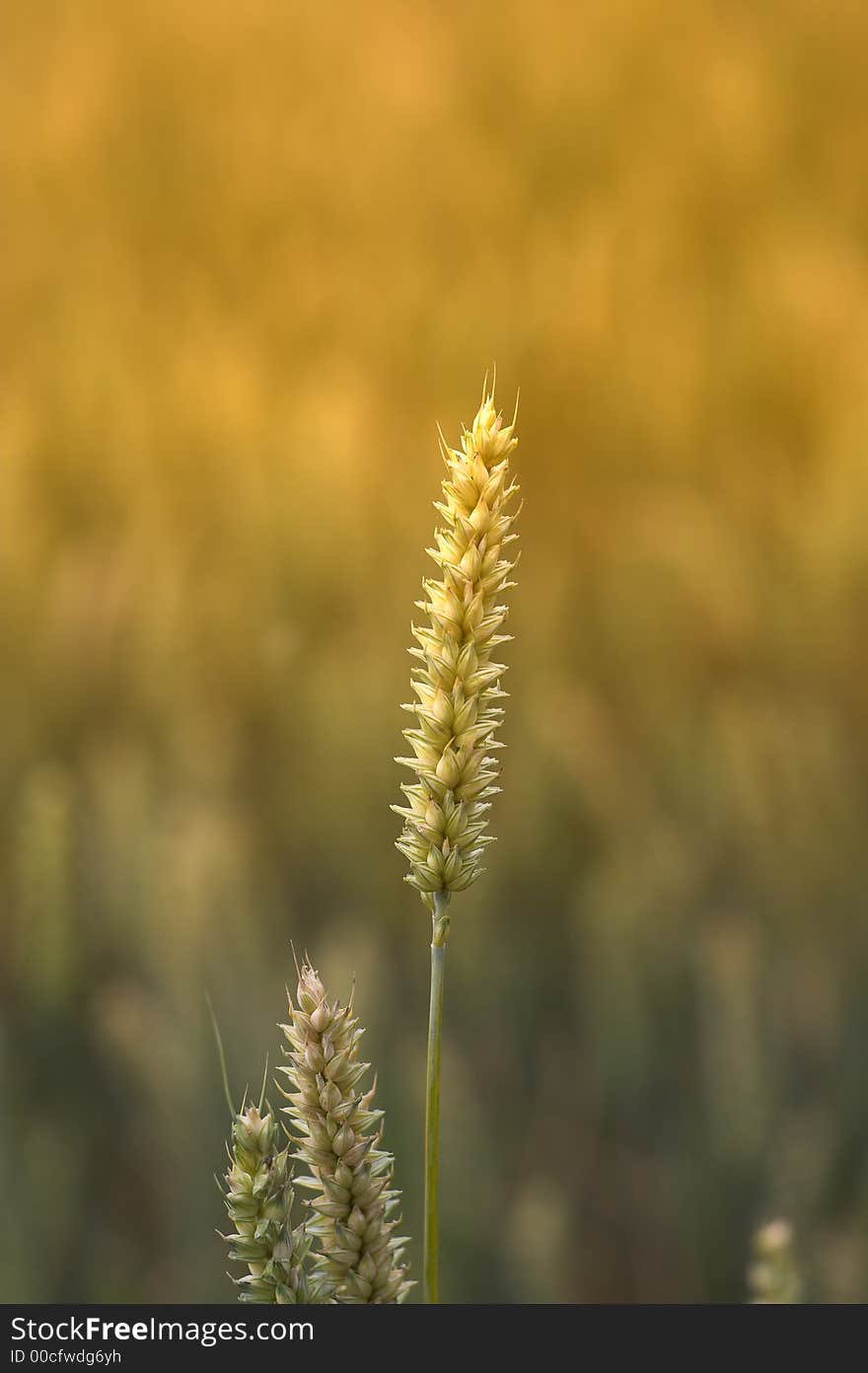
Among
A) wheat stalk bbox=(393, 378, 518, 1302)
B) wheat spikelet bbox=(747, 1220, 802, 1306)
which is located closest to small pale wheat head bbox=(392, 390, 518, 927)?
wheat stalk bbox=(393, 378, 518, 1302)

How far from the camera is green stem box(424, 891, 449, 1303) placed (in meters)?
0.20

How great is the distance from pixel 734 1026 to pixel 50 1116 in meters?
0.43

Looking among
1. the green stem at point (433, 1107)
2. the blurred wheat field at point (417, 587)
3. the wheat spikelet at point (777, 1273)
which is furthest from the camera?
the blurred wheat field at point (417, 587)

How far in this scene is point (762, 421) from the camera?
2.79 feet

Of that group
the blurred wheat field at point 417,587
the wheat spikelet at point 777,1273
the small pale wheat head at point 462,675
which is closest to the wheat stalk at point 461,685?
the small pale wheat head at point 462,675

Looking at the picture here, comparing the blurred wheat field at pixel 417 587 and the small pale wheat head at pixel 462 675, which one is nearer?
the small pale wheat head at pixel 462 675

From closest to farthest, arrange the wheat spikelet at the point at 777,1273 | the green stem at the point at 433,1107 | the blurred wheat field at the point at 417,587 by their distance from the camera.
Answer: the green stem at the point at 433,1107, the wheat spikelet at the point at 777,1273, the blurred wheat field at the point at 417,587

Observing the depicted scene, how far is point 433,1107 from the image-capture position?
0.65 feet

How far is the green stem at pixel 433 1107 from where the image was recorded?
7.8 inches

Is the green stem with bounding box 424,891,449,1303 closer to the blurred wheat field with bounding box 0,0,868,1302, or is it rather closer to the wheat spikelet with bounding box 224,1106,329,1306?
the wheat spikelet with bounding box 224,1106,329,1306

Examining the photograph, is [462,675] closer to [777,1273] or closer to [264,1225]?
[264,1225]

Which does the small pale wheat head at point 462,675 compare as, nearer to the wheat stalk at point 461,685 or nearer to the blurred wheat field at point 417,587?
the wheat stalk at point 461,685

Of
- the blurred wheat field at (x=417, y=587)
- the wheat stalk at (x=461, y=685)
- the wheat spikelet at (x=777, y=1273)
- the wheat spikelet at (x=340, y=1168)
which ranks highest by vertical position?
the blurred wheat field at (x=417, y=587)

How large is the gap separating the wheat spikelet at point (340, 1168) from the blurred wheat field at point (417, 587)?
528 millimetres
